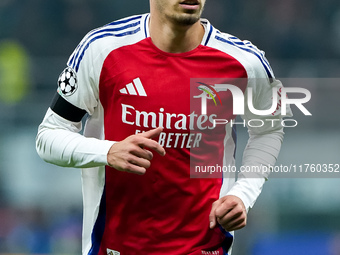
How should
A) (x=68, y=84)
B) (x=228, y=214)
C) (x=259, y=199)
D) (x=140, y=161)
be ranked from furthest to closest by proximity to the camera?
(x=259, y=199), (x=68, y=84), (x=228, y=214), (x=140, y=161)

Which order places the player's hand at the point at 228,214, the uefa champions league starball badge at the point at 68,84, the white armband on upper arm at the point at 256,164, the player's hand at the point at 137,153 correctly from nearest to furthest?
the player's hand at the point at 137,153 → the player's hand at the point at 228,214 → the uefa champions league starball badge at the point at 68,84 → the white armband on upper arm at the point at 256,164

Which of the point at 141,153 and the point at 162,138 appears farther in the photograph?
the point at 162,138

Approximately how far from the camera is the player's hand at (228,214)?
2.65 meters

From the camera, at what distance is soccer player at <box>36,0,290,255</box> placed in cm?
279

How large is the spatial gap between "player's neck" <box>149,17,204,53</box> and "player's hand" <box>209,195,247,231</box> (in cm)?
64

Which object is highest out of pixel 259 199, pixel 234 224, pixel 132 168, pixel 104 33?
pixel 104 33

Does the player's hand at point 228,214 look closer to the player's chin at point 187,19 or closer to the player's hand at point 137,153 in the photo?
the player's hand at point 137,153

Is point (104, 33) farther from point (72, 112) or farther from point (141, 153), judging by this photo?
point (141, 153)

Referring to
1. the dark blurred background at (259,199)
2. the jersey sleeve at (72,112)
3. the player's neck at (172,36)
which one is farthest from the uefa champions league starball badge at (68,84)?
the dark blurred background at (259,199)

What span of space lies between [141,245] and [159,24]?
89 centimetres

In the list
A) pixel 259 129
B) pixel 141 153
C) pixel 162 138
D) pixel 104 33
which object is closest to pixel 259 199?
pixel 259 129

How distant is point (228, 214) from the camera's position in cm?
265

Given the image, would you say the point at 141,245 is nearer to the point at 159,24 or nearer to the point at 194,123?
the point at 194,123

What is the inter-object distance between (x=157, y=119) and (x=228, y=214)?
47cm
